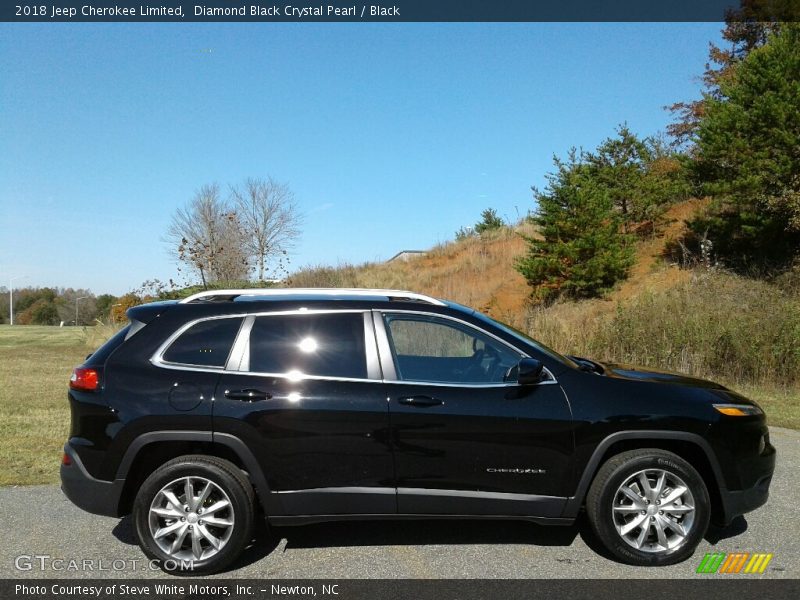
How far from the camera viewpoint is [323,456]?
4.27m

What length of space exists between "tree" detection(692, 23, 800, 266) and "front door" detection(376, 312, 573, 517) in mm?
18897

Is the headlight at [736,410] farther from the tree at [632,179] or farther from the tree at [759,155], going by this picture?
the tree at [632,179]

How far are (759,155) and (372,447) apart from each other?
21304mm

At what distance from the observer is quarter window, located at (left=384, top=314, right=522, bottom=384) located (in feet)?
14.9

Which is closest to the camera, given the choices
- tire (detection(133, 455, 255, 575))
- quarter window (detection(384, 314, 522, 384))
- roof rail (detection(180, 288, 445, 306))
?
tire (detection(133, 455, 255, 575))

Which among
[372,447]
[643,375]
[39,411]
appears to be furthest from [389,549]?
[39,411]

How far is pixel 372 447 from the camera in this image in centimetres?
426

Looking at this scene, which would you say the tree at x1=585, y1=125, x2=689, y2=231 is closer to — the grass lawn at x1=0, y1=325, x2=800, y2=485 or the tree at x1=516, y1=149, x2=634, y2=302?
the tree at x1=516, y1=149, x2=634, y2=302

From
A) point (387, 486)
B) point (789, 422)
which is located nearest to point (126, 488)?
point (387, 486)

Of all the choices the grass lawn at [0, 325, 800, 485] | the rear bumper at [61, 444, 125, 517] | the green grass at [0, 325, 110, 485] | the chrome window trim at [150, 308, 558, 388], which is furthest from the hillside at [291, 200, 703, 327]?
the rear bumper at [61, 444, 125, 517]

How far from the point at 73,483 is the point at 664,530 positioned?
374cm

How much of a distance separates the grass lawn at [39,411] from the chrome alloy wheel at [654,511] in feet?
16.6

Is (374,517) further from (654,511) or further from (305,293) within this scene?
(654,511)

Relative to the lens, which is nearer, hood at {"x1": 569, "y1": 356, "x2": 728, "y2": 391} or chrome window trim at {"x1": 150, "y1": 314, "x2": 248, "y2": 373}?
chrome window trim at {"x1": 150, "y1": 314, "x2": 248, "y2": 373}
